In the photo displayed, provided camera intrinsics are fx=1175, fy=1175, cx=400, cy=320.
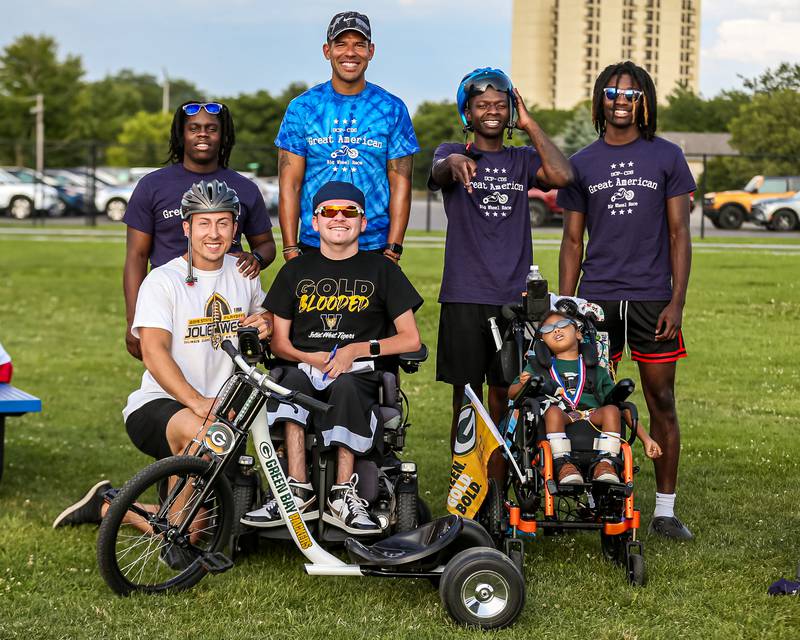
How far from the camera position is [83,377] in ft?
37.9

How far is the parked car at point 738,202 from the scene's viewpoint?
28.0 m

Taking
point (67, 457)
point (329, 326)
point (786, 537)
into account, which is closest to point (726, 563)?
point (786, 537)

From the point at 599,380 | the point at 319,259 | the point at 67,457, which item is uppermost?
the point at 319,259

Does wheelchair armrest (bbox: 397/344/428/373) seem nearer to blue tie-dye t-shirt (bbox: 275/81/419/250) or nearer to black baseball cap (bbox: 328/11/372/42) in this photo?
blue tie-dye t-shirt (bbox: 275/81/419/250)

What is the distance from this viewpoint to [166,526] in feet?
16.1

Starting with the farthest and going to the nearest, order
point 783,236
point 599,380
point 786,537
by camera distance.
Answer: point 783,236 < point 786,537 < point 599,380

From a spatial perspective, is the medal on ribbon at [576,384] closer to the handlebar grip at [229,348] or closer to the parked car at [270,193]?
the handlebar grip at [229,348]

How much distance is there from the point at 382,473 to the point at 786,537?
2083 millimetres

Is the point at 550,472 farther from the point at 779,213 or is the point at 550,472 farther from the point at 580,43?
the point at 580,43

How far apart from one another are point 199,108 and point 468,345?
5.92ft

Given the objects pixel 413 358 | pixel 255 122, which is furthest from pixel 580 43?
pixel 413 358

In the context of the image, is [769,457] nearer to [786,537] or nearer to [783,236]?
[786,537]

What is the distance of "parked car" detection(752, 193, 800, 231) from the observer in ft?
88.9

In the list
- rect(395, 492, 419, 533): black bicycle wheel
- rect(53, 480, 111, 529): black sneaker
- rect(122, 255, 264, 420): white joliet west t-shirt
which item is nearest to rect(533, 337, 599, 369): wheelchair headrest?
rect(395, 492, 419, 533): black bicycle wheel
